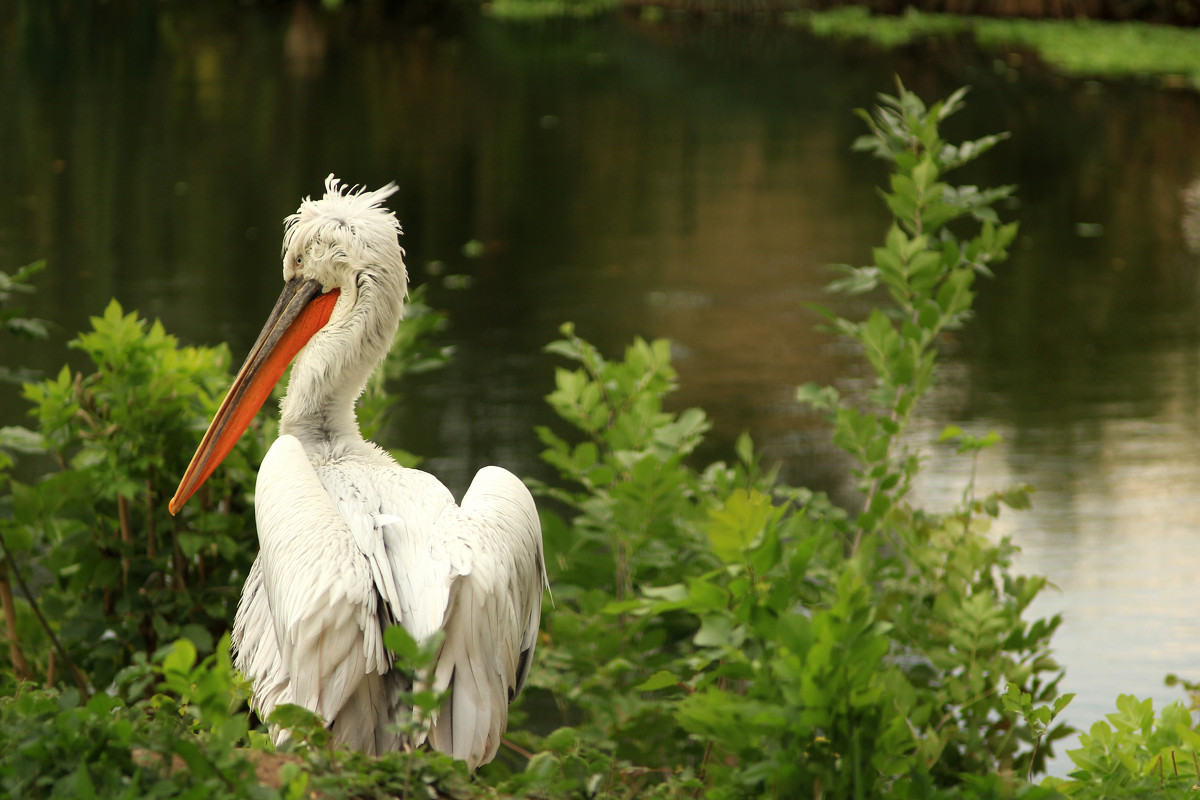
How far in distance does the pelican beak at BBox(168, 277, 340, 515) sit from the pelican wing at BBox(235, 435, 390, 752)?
44 centimetres

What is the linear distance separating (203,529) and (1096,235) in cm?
839

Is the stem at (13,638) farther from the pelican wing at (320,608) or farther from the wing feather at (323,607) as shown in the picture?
the wing feather at (323,607)

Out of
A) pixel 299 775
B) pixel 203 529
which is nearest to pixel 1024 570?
pixel 203 529

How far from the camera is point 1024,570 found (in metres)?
5.29

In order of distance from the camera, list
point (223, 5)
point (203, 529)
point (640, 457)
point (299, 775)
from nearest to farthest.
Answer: point (299, 775) → point (640, 457) → point (203, 529) → point (223, 5)

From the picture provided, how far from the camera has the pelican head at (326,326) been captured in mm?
3439

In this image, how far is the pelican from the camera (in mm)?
2764

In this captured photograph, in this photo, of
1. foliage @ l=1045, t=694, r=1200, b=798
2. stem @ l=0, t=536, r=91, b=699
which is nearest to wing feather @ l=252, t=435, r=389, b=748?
stem @ l=0, t=536, r=91, b=699

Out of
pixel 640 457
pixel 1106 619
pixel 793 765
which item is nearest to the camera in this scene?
pixel 793 765

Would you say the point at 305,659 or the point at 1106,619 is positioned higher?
the point at 305,659

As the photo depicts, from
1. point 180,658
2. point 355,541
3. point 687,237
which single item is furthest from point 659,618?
point 687,237

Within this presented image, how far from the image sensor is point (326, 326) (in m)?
3.52

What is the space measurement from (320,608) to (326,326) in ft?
3.35

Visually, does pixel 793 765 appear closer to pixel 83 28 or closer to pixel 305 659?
pixel 305 659
